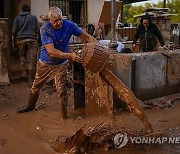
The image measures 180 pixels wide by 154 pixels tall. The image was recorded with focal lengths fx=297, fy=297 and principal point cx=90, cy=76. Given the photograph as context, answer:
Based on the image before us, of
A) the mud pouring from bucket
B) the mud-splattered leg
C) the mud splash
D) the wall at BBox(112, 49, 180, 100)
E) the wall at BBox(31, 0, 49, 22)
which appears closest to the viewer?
the mud pouring from bucket

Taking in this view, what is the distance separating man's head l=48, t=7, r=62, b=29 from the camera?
15.1 ft

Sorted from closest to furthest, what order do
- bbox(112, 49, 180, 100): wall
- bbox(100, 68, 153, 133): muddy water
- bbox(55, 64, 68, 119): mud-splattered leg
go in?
bbox(100, 68, 153, 133): muddy water < bbox(55, 64, 68, 119): mud-splattered leg < bbox(112, 49, 180, 100): wall

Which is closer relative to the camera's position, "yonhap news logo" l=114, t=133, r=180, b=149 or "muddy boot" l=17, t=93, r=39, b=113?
"yonhap news logo" l=114, t=133, r=180, b=149

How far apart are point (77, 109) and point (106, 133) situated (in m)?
1.66

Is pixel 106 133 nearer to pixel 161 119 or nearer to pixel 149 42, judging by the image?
pixel 161 119

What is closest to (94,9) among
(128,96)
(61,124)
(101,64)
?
(61,124)

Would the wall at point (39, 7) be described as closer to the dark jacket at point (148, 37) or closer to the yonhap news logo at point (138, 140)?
the dark jacket at point (148, 37)

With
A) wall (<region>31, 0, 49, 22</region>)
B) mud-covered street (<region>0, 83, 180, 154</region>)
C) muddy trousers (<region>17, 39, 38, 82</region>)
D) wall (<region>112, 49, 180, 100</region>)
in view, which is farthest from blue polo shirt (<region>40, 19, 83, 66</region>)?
wall (<region>31, 0, 49, 22</region>)

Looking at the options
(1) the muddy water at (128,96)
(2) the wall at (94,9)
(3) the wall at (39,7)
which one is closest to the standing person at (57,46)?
(1) the muddy water at (128,96)

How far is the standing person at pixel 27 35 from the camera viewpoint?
762 centimetres

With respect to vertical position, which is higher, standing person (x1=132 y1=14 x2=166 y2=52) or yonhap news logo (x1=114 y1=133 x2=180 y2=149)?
standing person (x1=132 y1=14 x2=166 y2=52)

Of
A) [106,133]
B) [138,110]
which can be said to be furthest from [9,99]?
[138,110]

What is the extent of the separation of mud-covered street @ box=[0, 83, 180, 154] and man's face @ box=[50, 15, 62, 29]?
1.59 m

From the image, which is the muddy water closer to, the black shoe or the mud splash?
the mud splash
